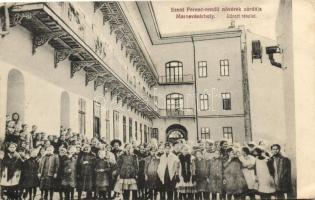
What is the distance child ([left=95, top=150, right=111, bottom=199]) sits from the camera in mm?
5641

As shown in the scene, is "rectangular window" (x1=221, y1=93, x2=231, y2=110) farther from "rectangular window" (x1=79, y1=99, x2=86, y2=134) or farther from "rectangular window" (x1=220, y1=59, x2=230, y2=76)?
"rectangular window" (x1=79, y1=99, x2=86, y2=134)

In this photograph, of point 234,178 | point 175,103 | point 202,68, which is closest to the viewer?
point 234,178

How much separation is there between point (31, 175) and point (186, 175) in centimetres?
229

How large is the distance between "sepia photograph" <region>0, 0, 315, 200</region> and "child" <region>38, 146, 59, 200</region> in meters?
0.01

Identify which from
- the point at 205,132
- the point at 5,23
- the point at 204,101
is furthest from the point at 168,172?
the point at 5,23

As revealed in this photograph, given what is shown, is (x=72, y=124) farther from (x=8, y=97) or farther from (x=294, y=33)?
(x=294, y=33)

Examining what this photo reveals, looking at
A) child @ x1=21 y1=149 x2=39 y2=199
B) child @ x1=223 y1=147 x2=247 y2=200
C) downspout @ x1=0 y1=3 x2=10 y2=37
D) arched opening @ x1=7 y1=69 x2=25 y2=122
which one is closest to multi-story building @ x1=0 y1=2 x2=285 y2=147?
arched opening @ x1=7 y1=69 x2=25 y2=122

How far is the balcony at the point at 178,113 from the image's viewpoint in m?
6.10

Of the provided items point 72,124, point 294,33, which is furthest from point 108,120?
point 294,33

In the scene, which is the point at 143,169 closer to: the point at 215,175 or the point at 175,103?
the point at 215,175

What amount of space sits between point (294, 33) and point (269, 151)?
1788mm

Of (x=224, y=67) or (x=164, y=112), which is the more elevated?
(x=224, y=67)

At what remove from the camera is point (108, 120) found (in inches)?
246

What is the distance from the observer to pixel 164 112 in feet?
20.6
